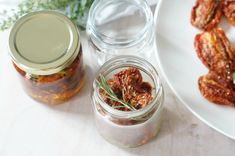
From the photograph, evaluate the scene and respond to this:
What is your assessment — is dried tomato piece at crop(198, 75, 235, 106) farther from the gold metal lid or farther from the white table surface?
the gold metal lid

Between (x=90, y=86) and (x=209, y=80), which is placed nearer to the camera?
(x=209, y=80)

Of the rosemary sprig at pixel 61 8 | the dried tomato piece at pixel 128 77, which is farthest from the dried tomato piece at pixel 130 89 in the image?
the rosemary sprig at pixel 61 8

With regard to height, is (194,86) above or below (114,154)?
above

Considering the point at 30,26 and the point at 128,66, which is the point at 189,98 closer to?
the point at 128,66

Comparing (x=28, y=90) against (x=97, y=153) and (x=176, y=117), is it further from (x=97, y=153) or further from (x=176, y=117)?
(x=176, y=117)

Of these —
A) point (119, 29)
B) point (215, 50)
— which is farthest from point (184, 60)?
point (119, 29)

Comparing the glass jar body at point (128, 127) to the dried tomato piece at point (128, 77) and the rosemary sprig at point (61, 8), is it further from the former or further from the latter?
the rosemary sprig at point (61, 8)

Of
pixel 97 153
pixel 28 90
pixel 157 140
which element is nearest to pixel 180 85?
pixel 157 140
